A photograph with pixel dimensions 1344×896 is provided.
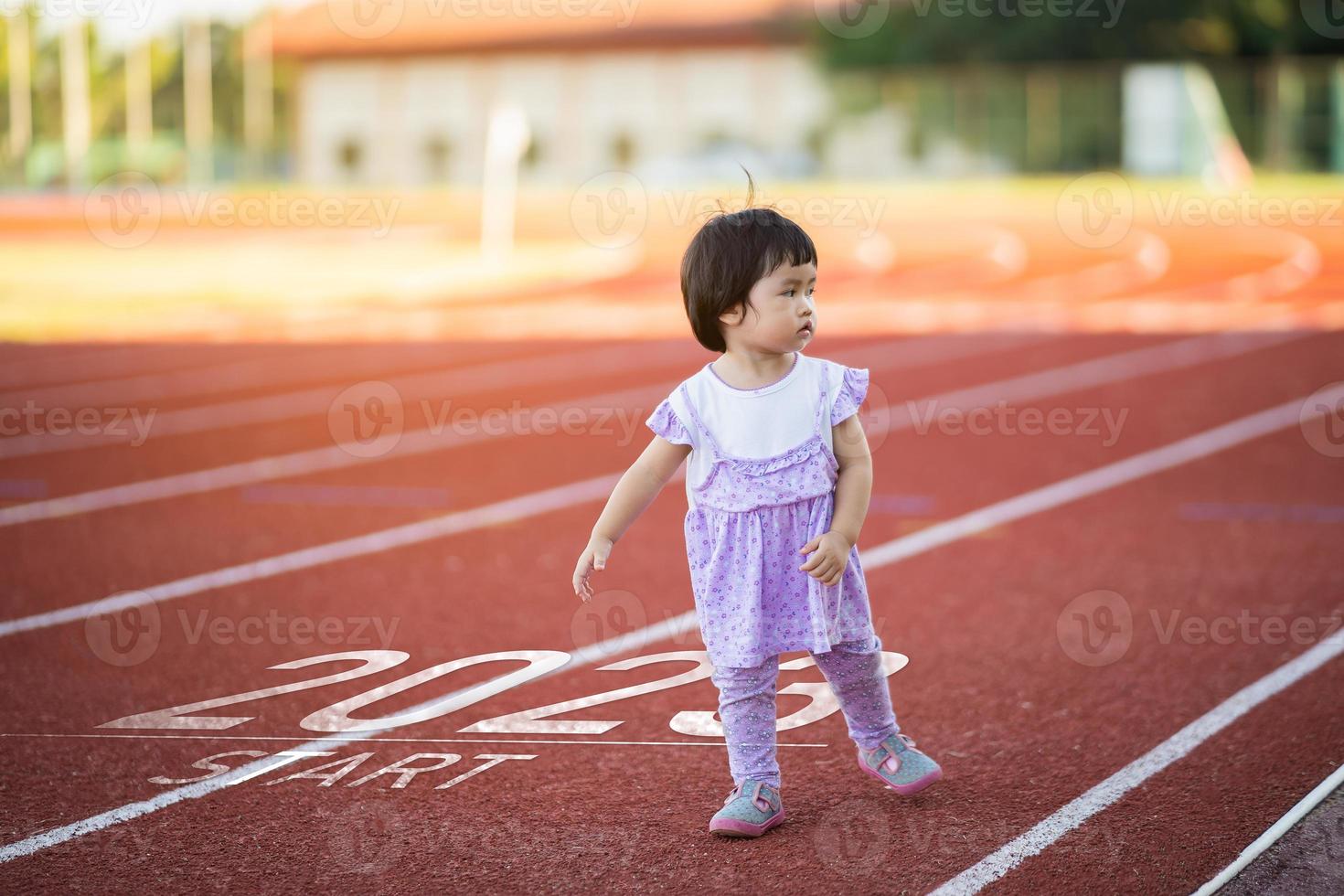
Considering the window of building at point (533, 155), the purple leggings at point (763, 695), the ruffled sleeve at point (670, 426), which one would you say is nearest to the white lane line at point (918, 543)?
the purple leggings at point (763, 695)

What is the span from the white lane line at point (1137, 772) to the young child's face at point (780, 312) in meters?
1.23

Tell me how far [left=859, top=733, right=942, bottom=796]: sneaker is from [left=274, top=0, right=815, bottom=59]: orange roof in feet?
159

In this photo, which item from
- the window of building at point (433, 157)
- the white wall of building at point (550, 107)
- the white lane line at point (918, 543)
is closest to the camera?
the white lane line at point (918, 543)

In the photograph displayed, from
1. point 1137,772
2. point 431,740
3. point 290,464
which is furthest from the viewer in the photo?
point 290,464

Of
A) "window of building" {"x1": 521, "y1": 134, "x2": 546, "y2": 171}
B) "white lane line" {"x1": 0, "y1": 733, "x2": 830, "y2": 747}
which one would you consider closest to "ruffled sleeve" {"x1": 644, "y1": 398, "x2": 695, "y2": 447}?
"white lane line" {"x1": 0, "y1": 733, "x2": 830, "y2": 747}

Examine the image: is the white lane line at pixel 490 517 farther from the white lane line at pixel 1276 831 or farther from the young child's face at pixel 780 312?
the young child's face at pixel 780 312

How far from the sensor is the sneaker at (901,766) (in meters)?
3.80

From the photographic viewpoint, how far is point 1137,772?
3979 millimetres

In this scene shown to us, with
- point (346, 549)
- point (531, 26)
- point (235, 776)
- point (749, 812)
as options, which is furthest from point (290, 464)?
point (531, 26)

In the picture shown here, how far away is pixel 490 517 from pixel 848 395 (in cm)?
397

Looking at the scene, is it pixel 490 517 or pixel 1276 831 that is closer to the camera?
pixel 1276 831

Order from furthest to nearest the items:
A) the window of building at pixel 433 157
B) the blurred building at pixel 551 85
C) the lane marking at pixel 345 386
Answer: the window of building at pixel 433 157, the blurred building at pixel 551 85, the lane marking at pixel 345 386

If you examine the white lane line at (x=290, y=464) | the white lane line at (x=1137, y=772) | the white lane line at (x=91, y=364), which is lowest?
the white lane line at (x=1137, y=772)

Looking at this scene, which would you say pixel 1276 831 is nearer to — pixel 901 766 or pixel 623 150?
pixel 901 766
